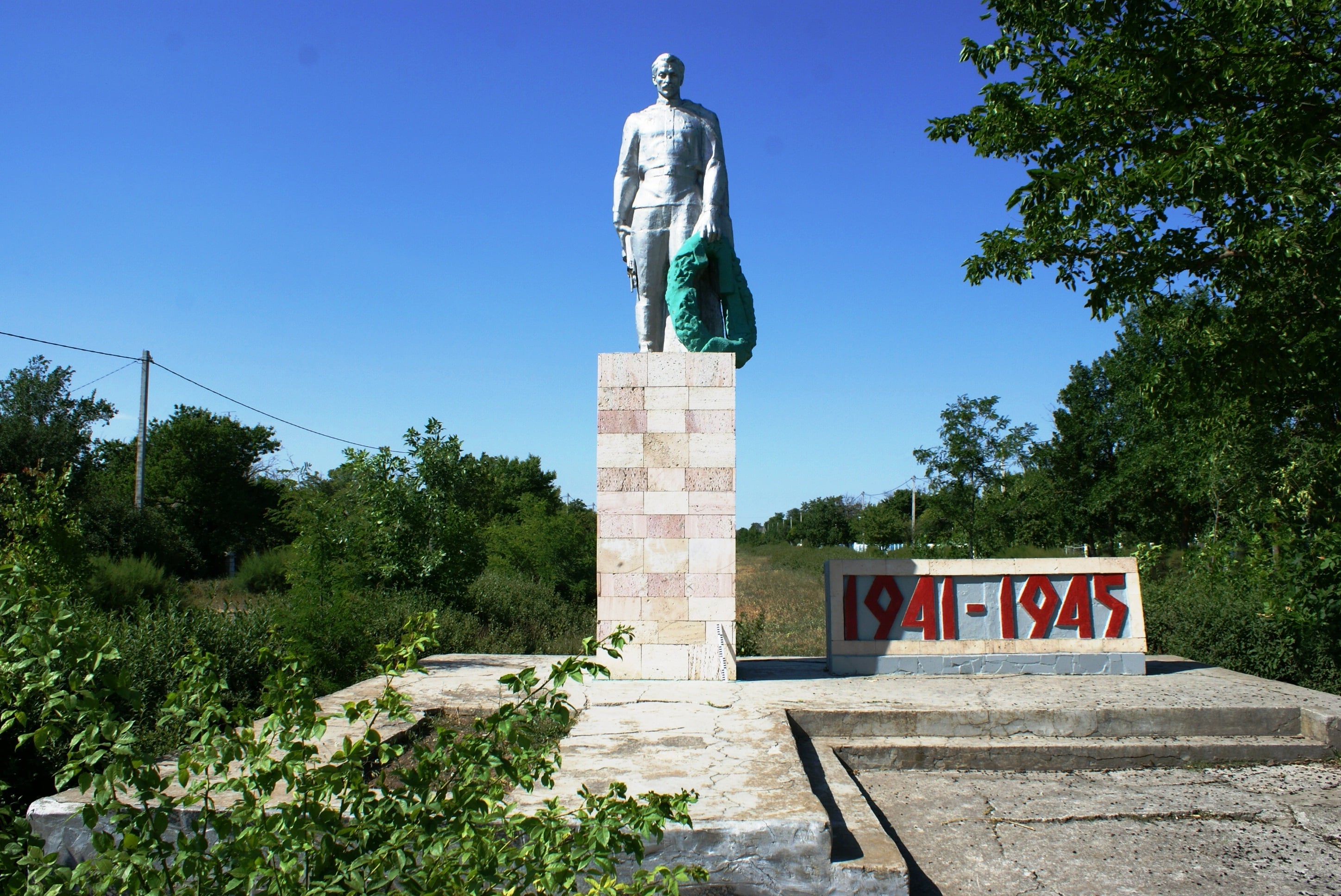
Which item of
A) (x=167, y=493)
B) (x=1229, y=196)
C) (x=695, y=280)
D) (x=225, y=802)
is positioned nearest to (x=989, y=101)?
(x=1229, y=196)

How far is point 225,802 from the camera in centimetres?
356

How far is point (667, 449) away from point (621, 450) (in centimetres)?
35

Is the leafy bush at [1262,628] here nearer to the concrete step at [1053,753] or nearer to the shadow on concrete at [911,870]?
the concrete step at [1053,753]

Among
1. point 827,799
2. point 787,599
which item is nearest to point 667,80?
point 827,799

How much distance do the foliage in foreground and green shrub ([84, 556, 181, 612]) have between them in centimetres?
852

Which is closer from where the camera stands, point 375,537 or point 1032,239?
point 1032,239

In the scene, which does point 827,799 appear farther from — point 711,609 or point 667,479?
point 667,479

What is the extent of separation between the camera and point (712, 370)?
21.6 feet

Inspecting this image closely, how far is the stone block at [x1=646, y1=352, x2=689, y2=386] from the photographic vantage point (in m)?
6.58

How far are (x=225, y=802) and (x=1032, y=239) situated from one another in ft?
26.6

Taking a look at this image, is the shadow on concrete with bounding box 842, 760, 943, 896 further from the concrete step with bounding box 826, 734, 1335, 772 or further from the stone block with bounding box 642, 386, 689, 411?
the stone block with bounding box 642, 386, 689, 411

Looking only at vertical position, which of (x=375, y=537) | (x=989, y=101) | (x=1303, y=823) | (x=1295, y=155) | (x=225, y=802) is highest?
(x=989, y=101)

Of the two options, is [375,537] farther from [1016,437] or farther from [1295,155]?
[1016,437]

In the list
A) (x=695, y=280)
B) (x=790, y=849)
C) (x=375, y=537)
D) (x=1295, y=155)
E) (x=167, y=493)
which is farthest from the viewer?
(x=167, y=493)
